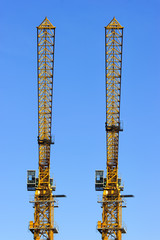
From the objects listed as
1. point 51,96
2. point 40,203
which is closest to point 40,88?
point 51,96

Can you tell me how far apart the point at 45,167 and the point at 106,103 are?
1808 cm

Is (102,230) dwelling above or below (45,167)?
below

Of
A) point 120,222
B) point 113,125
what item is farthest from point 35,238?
point 113,125

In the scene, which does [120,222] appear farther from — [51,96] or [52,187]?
[51,96]

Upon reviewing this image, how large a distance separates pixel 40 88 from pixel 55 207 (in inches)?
968

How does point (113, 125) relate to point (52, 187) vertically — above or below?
above

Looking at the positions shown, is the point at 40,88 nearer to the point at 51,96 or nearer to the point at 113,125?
the point at 51,96

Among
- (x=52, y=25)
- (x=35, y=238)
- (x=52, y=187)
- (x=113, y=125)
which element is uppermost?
(x=52, y=25)

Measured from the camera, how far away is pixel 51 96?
519 ft

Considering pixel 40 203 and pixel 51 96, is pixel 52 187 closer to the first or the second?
pixel 40 203

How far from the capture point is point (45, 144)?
160 meters

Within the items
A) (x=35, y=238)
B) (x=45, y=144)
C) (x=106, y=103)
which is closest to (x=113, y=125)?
(x=106, y=103)

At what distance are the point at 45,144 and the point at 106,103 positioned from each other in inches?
583

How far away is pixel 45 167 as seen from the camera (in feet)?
529
